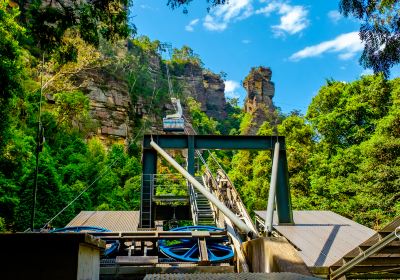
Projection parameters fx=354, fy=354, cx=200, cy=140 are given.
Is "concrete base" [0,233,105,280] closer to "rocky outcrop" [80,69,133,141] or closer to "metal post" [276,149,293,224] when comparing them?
"metal post" [276,149,293,224]

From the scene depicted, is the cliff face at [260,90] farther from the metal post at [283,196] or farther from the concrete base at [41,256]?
the concrete base at [41,256]

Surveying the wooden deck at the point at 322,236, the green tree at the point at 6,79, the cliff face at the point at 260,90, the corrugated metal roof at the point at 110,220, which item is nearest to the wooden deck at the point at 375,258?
the wooden deck at the point at 322,236

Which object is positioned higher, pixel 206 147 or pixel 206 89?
pixel 206 89

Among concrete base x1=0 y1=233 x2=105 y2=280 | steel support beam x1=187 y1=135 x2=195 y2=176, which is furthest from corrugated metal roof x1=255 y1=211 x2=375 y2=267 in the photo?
concrete base x1=0 y1=233 x2=105 y2=280

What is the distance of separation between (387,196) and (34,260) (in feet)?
→ 62.1

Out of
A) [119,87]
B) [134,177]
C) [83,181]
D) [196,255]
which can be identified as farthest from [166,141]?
[119,87]

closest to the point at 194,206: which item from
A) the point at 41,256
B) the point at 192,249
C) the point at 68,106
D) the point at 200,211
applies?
the point at 200,211

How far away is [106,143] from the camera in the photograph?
1410 inches

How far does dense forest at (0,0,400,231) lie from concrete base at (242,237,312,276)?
445 cm

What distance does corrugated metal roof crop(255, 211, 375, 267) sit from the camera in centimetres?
697

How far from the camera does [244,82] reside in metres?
67.5

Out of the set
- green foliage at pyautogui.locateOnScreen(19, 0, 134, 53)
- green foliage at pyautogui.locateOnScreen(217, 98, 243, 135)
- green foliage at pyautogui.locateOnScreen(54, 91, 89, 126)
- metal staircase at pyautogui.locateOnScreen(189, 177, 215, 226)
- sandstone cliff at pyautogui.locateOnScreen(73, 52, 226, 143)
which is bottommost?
metal staircase at pyautogui.locateOnScreen(189, 177, 215, 226)

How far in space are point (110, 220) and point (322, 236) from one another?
668 centimetres

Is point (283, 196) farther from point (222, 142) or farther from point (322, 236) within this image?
point (222, 142)
